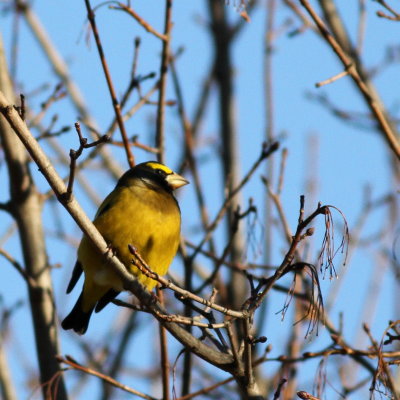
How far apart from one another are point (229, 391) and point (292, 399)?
1087mm

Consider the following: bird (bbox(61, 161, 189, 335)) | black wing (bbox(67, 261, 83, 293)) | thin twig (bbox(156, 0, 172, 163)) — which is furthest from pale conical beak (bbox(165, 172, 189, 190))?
black wing (bbox(67, 261, 83, 293))

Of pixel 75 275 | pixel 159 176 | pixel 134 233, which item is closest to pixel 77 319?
pixel 75 275

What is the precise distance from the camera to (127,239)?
449cm

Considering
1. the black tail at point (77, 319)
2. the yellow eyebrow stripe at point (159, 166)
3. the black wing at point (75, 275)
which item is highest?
the yellow eyebrow stripe at point (159, 166)

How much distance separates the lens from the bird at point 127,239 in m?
4.54

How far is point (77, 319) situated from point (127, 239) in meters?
0.99

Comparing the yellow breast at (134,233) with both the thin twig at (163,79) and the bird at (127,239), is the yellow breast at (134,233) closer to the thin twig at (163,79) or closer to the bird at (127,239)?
the bird at (127,239)

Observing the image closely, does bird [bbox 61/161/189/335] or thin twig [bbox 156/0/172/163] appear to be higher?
thin twig [bbox 156/0/172/163]

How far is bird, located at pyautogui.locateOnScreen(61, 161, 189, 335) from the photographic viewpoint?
4.54 metres

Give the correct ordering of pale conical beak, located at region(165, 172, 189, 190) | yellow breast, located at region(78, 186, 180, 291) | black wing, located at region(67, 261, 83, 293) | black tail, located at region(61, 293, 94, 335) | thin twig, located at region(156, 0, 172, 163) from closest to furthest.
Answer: yellow breast, located at region(78, 186, 180, 291) → thin twig, located at region(156, 0, 172, 163) → black wing, located at region(67, 261, 83, 293) → black tail, located at region(61, 293, 94, 335) → pale conical beak, located at region(165, 172, 189, 190)

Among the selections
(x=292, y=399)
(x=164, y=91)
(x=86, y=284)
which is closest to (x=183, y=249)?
(x=86, y=284)

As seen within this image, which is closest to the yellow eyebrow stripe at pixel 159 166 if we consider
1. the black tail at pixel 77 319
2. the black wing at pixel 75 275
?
the black wing at pixel 75 275

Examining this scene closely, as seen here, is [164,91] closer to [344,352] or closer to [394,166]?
[344,352]

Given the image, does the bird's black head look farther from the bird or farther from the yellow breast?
the yellow breast
